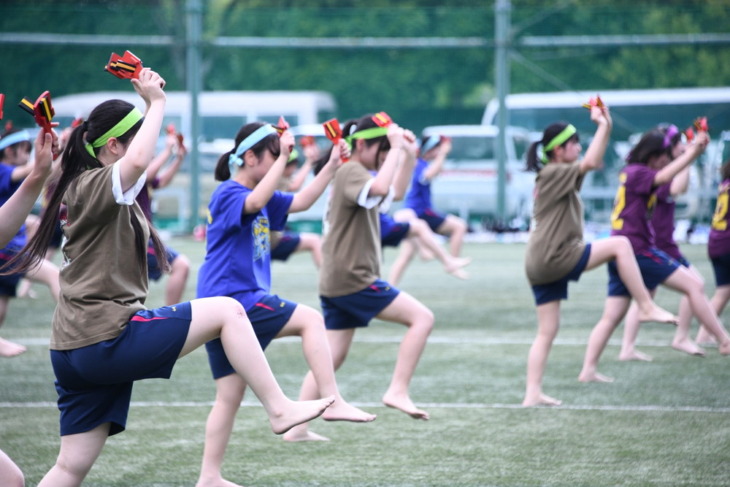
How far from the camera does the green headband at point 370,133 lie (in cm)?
604

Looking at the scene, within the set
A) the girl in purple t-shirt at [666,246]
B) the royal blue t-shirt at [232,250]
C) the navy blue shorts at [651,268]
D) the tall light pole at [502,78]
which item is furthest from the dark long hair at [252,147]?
the tall light pole at [502,78]

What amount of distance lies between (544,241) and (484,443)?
160cm

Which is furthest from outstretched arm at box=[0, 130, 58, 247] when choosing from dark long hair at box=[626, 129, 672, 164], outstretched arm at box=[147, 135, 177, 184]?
dark long hair at box=[626, 129, 672, 164]

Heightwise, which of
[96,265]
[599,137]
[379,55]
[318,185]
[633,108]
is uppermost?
[379,55]

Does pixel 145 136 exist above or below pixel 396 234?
above

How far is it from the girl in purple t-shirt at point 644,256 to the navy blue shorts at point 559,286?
75 centimetres

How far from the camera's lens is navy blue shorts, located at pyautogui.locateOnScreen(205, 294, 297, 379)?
15.7 feet

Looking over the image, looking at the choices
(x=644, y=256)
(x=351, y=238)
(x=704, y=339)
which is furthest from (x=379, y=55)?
(x=351, y=238)

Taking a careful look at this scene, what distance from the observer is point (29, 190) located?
377 centimetres

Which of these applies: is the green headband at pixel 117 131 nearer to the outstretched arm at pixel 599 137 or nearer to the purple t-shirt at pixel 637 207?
the outstretched arm at pixel 599 137

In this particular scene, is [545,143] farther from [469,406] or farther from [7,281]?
[7,281]

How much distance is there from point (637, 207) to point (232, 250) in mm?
3701

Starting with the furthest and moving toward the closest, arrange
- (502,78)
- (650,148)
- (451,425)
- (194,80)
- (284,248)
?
(502,78), (194,80), (284,248), (650,148), (451,425)

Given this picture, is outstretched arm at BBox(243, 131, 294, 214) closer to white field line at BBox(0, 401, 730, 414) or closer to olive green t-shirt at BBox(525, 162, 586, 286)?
white field line at BBox(0, 401, 730, 414)
